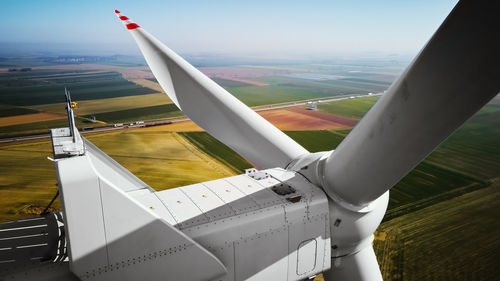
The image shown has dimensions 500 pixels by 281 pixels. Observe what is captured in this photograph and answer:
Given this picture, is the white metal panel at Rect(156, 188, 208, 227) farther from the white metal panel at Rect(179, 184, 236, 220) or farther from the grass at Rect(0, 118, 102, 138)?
the grass at Rect(0, 118, 102, 138)

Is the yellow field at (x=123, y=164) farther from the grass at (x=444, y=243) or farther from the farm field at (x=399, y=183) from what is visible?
the grass at (x=444, y=243)

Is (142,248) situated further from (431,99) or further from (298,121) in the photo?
(298,121)

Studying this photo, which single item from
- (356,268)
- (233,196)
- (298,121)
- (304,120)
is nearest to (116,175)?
(233,196)

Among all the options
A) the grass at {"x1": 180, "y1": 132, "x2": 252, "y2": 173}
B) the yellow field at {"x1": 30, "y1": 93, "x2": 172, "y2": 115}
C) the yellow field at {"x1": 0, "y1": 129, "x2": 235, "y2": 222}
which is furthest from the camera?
the yellow field at {"x1": 30, "y1": 93, "x2": 172, "y2": 115}

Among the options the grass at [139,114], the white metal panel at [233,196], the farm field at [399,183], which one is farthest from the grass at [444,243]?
the grass at [139,114]

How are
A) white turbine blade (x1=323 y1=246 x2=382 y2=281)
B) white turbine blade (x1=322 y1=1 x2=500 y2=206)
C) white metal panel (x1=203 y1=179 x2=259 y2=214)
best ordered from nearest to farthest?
white turbine blade (x1=322 y1=1 x2=500 y2=206) < white metal panel (x1=203 y1=179 x2=259 y2=214) < white turbine blade (x1=323 y1=246 x2=382 y2=281)

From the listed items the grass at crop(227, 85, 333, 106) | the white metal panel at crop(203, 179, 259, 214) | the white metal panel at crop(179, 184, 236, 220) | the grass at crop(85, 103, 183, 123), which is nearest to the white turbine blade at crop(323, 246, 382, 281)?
the white metal panel at crop(203, 179, 259, 214)

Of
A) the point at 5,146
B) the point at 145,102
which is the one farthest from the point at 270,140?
the point at 145,102
